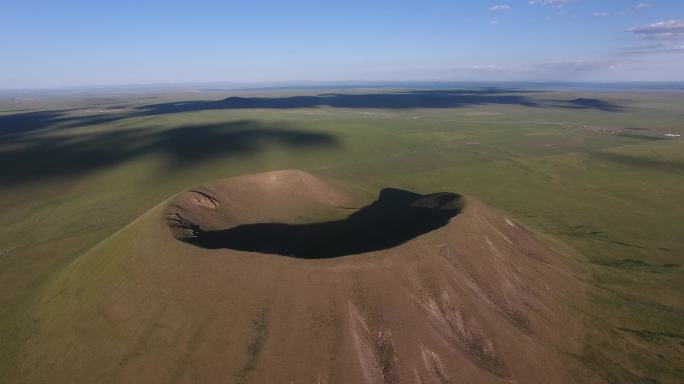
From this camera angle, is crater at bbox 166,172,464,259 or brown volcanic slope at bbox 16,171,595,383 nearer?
brown volcanic slope at bbox 16,171,595,383

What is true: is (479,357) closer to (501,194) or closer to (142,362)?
(142,362)

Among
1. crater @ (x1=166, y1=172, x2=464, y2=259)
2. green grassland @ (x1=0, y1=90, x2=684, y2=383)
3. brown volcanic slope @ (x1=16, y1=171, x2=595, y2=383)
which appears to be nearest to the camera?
brown volcanic slope @ (x1=16, y1=171, x2=595, y2=383)

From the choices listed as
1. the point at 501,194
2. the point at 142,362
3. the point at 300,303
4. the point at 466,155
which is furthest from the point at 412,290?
the point at 466,155

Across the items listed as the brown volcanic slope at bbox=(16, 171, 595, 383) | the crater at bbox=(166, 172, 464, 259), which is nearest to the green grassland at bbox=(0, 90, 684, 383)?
the brown volcanic slope at bbox=(16, 171, 595, 383)

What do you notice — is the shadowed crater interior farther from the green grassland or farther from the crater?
the green grassland

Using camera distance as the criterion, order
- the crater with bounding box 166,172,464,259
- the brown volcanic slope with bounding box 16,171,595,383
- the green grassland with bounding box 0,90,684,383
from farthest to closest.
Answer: the crater with bounding box 166,172,464,259, the green grassland with bounding box 0,90,684,383, the brown volcanic slope with bounding box 16,171,595,383

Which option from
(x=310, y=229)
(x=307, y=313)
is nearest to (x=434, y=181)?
(x=310, y=229)

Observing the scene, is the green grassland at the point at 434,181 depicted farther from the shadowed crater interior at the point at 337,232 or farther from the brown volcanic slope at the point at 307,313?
the shadowed crater interior at the point at 337,232
